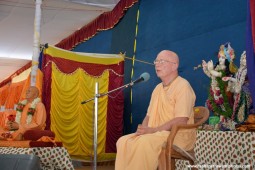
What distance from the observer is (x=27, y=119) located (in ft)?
14.9

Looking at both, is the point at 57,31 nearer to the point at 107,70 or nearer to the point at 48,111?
the point at 107,70

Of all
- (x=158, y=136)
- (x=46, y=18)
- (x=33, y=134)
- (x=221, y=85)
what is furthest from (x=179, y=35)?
(x=46, y=18)

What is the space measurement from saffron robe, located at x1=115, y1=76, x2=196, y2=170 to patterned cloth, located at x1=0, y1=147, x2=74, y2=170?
165 cm

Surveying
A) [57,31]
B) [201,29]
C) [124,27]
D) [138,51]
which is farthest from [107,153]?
[57,31]

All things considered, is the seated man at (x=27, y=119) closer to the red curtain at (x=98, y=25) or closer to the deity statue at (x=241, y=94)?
the deity statue at (x=241, y=94)

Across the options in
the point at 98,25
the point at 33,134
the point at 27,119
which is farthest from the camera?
the point at 98,25

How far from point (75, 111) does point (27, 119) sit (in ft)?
6.46

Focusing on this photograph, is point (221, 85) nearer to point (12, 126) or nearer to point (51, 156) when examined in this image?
point (51, 156)

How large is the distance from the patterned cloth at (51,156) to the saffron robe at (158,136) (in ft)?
5.42

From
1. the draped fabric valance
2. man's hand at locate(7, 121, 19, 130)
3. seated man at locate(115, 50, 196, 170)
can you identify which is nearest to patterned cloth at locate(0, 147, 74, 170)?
man's hand at locate(7, 121, 19, 130)

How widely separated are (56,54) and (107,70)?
1100mm

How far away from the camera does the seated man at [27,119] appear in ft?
14.3

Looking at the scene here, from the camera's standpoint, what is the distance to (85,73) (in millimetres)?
6598

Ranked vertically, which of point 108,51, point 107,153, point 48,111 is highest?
point 108,51
